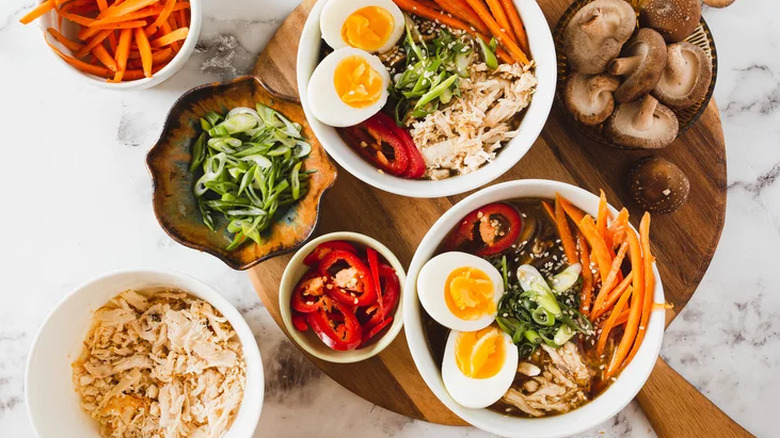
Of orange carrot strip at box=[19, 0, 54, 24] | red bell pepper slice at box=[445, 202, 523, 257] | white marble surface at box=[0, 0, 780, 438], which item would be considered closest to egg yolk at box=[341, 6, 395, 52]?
white marble surface at box=[0, 0, 780, 438]

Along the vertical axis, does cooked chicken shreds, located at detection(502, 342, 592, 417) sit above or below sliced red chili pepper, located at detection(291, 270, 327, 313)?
below

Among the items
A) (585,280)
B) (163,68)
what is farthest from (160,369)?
(585,280)

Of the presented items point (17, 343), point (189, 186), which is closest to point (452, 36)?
point (189, 186)

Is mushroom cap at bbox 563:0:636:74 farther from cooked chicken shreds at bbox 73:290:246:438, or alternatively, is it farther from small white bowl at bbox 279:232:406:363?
cooked chicken shreds at bbox 73:290:246:438

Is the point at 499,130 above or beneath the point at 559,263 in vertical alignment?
above

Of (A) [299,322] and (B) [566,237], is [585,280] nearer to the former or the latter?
(B) [566,237]

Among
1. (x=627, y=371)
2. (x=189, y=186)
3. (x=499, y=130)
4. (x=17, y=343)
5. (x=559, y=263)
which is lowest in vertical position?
(x=17, y=343)

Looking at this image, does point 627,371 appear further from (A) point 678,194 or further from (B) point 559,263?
(A) point 678,194
